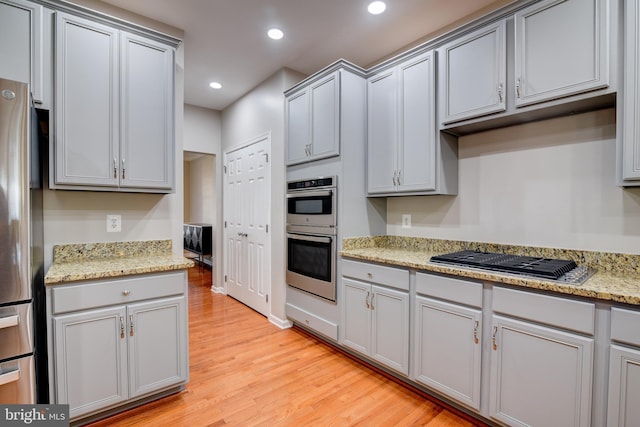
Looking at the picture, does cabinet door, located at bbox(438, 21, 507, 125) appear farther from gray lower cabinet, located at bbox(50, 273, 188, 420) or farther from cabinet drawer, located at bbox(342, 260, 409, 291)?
gray lower cabinet, located at bbox(50, 273, 188, 420)

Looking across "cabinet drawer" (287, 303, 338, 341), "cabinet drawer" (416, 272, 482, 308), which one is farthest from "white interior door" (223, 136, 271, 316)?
"cabinet drawer" (416, 272, 482, 308)

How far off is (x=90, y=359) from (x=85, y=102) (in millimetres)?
1570

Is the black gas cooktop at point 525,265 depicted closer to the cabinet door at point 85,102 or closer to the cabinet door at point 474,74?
the cabinet door at point 474,74

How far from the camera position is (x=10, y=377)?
1.41m

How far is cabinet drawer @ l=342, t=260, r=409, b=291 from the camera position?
85.9 inches

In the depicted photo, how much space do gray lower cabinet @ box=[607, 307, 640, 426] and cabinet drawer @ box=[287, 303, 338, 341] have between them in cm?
180

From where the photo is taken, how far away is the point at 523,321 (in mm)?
1613

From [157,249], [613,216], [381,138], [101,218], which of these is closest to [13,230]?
[101,218]

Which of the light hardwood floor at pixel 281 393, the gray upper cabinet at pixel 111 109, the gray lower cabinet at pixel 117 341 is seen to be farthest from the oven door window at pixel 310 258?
the gray upper cabinet at pixel 111 109

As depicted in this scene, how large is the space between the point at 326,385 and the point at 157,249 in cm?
166

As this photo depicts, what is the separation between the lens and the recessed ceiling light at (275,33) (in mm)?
2629

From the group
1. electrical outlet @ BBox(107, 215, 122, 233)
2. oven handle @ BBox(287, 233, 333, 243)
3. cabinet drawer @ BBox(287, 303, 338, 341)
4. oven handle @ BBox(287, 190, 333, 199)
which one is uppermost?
oven handle @ BBox(287, 190, 333, 199)

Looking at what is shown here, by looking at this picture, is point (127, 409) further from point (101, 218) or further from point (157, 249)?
point (101, 218)

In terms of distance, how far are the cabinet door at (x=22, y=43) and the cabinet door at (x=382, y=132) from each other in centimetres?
235
